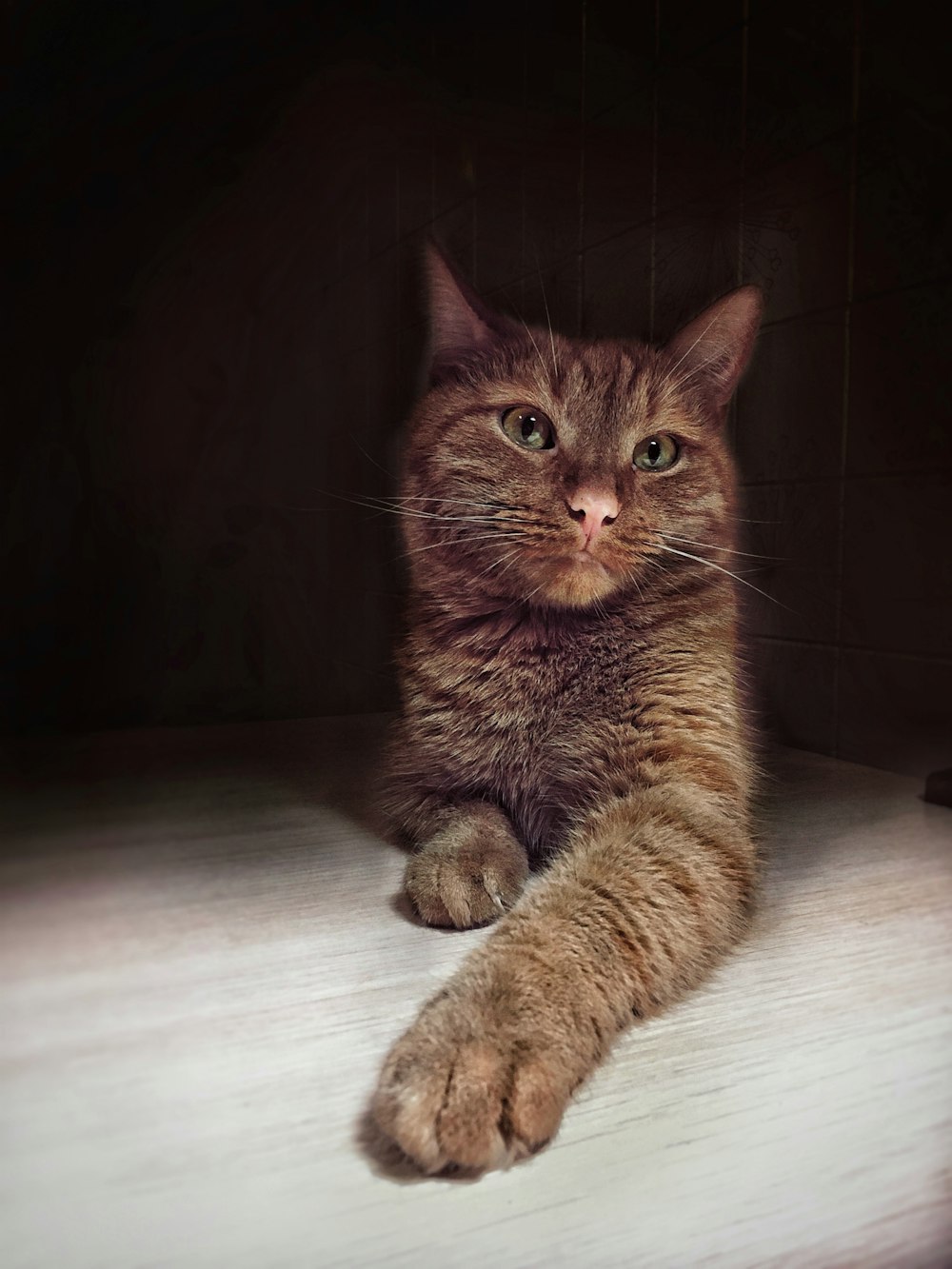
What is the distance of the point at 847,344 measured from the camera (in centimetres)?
98

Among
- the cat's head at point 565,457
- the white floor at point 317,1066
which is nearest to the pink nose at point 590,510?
the cat's head at point 565,457

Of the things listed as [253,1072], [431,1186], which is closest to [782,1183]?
[431,1186]

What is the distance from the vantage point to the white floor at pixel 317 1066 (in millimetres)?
496

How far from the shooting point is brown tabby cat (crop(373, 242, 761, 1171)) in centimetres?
84

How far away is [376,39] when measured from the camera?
2.40 feet

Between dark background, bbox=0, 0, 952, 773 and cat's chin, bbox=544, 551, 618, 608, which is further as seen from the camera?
cat's chin, bbox=544, 551, 618, 608

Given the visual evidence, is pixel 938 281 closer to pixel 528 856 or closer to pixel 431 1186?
pixel 528 856

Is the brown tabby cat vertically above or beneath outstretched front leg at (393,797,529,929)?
above

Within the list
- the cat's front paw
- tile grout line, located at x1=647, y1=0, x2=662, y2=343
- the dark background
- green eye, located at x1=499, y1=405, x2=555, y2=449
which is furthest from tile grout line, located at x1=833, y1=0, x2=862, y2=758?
the cat's front paw

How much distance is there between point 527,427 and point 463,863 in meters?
0.45

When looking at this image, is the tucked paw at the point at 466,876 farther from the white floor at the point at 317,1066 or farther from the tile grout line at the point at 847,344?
the tile grout line at the point at 847,344

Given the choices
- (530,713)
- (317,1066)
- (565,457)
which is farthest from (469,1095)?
(565,457)

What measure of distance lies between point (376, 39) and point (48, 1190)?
2.73 ft

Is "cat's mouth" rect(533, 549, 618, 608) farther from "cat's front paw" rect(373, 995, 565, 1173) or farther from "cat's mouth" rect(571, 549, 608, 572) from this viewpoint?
"cat's front paw" rect(373, 995, 565, 1173)
